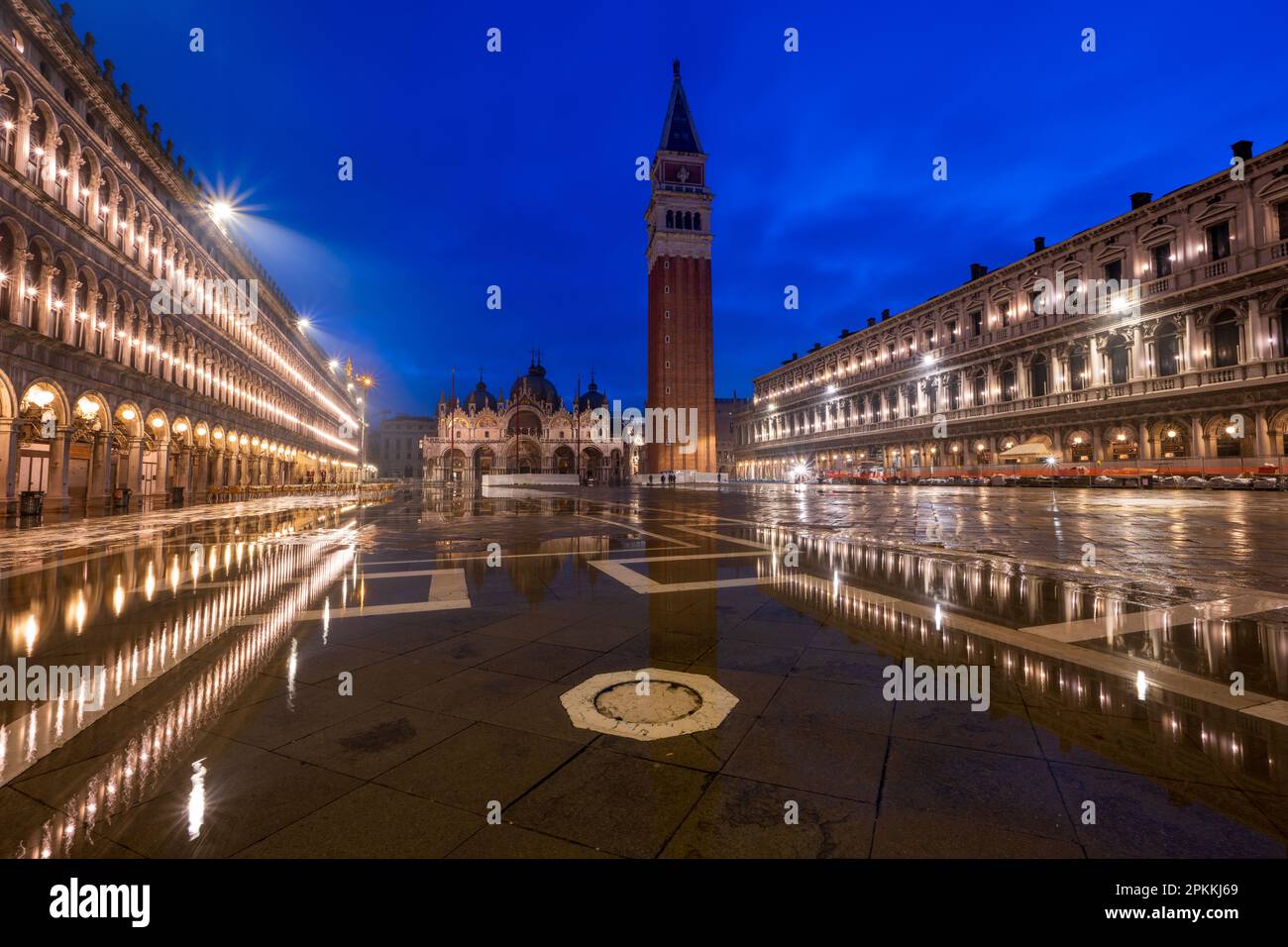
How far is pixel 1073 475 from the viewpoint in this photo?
36.9m

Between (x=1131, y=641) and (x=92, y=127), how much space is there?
3383 cm

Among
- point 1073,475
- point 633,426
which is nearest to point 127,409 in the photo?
point 1073,475

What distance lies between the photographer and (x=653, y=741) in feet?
9.13

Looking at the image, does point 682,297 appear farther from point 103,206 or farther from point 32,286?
point 32,286

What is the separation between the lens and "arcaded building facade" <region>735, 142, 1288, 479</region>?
2964 centimetres

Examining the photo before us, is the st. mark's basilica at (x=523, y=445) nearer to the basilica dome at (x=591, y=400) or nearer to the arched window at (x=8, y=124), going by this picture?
the basilica dome at (x=591, y=400)

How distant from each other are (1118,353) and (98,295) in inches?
2152

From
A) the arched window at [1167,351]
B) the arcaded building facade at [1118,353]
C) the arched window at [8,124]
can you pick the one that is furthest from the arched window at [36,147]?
the arched window at [1167,351]

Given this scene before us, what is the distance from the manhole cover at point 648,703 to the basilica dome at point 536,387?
347 feet

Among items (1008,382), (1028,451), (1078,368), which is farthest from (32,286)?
(1008,382)

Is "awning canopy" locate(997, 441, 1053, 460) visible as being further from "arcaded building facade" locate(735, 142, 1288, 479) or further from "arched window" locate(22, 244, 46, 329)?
"arched window" locate(22, 244, 46, 329)

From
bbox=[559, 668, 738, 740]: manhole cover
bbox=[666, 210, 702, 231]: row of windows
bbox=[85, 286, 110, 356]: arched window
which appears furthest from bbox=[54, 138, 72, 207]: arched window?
bbox=[666, 210, 702, 231]: row of windows

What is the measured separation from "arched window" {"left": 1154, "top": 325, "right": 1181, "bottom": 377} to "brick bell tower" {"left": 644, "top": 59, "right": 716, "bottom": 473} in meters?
41.7
